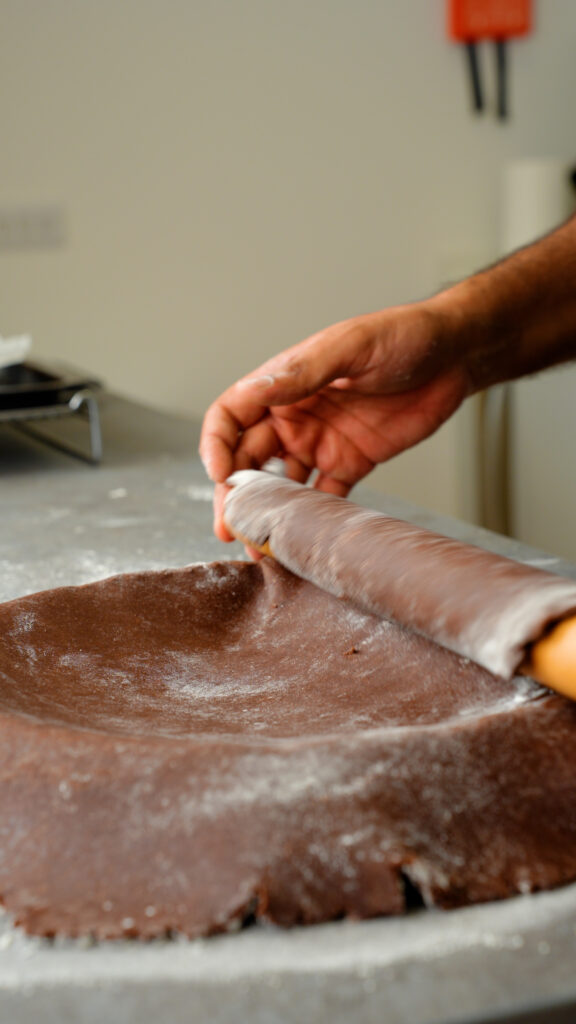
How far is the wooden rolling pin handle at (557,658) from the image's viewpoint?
0.64 metres

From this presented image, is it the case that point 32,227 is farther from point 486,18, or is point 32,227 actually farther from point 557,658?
point 557,658

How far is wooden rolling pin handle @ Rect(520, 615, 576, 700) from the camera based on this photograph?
25.2 inches

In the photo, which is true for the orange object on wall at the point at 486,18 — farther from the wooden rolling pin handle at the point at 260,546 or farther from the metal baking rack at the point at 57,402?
the wooden rolling pin handle at the point at 260,546

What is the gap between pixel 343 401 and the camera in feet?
4.67

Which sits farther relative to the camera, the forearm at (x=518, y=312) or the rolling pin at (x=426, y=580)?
the forearm at (x=518, y=312)

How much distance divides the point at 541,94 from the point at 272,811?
12.2ft

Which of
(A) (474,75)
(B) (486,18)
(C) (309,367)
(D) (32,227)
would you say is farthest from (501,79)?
(C) (309,367)

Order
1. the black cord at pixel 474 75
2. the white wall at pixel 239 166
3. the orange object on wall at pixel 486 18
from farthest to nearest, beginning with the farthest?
the black cord at pixel 474 75 < the orange object on wall at pixel 486 18 < the white wall at pixel 239 166

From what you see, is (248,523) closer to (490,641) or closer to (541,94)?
(490,641)

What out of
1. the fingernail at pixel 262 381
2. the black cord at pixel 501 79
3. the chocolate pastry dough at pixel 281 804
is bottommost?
the chocolate pastry dough at pixel 281 804

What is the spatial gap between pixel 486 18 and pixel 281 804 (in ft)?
11.6

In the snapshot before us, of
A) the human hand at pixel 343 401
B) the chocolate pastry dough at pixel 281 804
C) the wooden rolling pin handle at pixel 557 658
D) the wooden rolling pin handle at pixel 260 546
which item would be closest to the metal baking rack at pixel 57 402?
the human hand at pixel 343 401

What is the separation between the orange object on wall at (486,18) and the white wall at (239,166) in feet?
0.22

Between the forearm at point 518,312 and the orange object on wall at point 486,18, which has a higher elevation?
the orange object on wall at point 486,18
